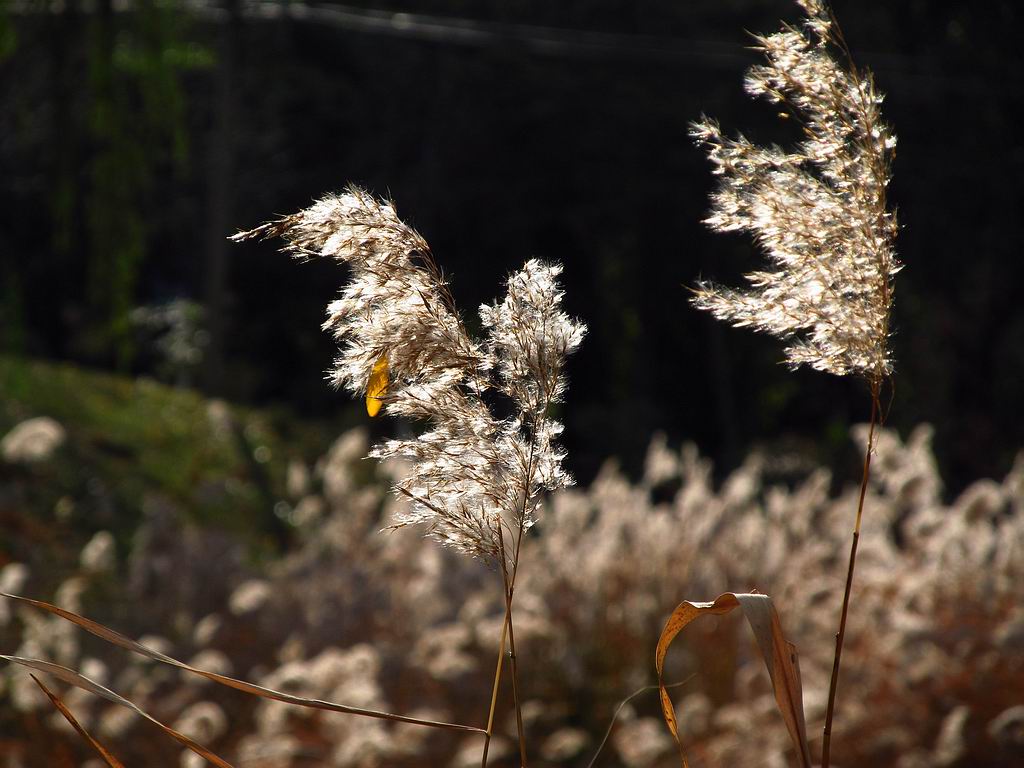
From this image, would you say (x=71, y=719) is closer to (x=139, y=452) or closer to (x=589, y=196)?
(x=139, y=452)

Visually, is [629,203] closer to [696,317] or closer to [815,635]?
[696,317]

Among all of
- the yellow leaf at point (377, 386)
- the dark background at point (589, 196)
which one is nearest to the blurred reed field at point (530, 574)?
the yellow leaf at point (377, 386)

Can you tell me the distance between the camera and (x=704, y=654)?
4.71 meters

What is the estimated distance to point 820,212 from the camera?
115 centimetres

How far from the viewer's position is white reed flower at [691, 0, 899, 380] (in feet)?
3.68

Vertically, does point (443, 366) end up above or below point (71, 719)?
above

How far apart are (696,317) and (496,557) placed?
17.9 metres

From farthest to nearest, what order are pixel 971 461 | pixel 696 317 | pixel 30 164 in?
pixel 696 317 < pixel 30 164 < pixel 971 461

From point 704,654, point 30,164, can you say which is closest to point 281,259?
point 30,164

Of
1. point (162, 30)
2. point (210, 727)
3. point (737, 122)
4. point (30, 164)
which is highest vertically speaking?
point (737, 122)

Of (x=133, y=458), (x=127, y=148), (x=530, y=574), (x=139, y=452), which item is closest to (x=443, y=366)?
(x=530, y=574)

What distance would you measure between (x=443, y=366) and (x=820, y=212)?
426 millimetres

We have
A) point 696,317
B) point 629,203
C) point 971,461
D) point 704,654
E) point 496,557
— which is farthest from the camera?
point 696,317

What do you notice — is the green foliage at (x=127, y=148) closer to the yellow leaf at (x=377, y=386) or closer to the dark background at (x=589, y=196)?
the yellow leaf at (x=377, y=386)
